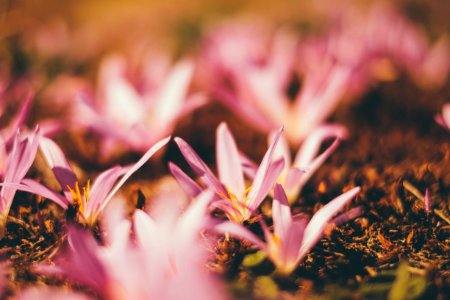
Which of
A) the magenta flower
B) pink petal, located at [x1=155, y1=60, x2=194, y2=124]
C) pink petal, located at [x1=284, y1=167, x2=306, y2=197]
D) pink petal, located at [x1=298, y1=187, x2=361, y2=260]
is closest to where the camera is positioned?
the magenta flower

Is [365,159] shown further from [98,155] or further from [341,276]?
[98,155]

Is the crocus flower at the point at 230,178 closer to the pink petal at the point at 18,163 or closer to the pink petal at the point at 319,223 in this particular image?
the pink petal at the point at 319,223

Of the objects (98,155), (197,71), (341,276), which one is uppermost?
(197,71)

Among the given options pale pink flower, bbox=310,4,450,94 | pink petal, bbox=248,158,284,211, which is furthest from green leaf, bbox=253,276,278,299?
pale pink flower, bbox=310,4,450,94

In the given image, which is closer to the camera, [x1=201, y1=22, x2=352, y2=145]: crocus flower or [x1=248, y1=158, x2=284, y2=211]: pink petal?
[x1=248, y1=158, x2=284, y2=211]: pink petal

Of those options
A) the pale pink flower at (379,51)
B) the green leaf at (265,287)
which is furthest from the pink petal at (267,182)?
the pale pink flower at (379,51)

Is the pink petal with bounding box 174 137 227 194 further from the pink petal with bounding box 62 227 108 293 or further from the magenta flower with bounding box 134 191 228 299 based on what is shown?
the pink petal with bounding box 62 227 108 293

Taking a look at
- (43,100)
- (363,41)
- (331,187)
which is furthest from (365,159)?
(43,100)

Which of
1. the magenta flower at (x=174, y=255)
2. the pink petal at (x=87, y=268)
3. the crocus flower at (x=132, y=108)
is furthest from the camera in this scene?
the crocus flower at (x=132, y=108)
